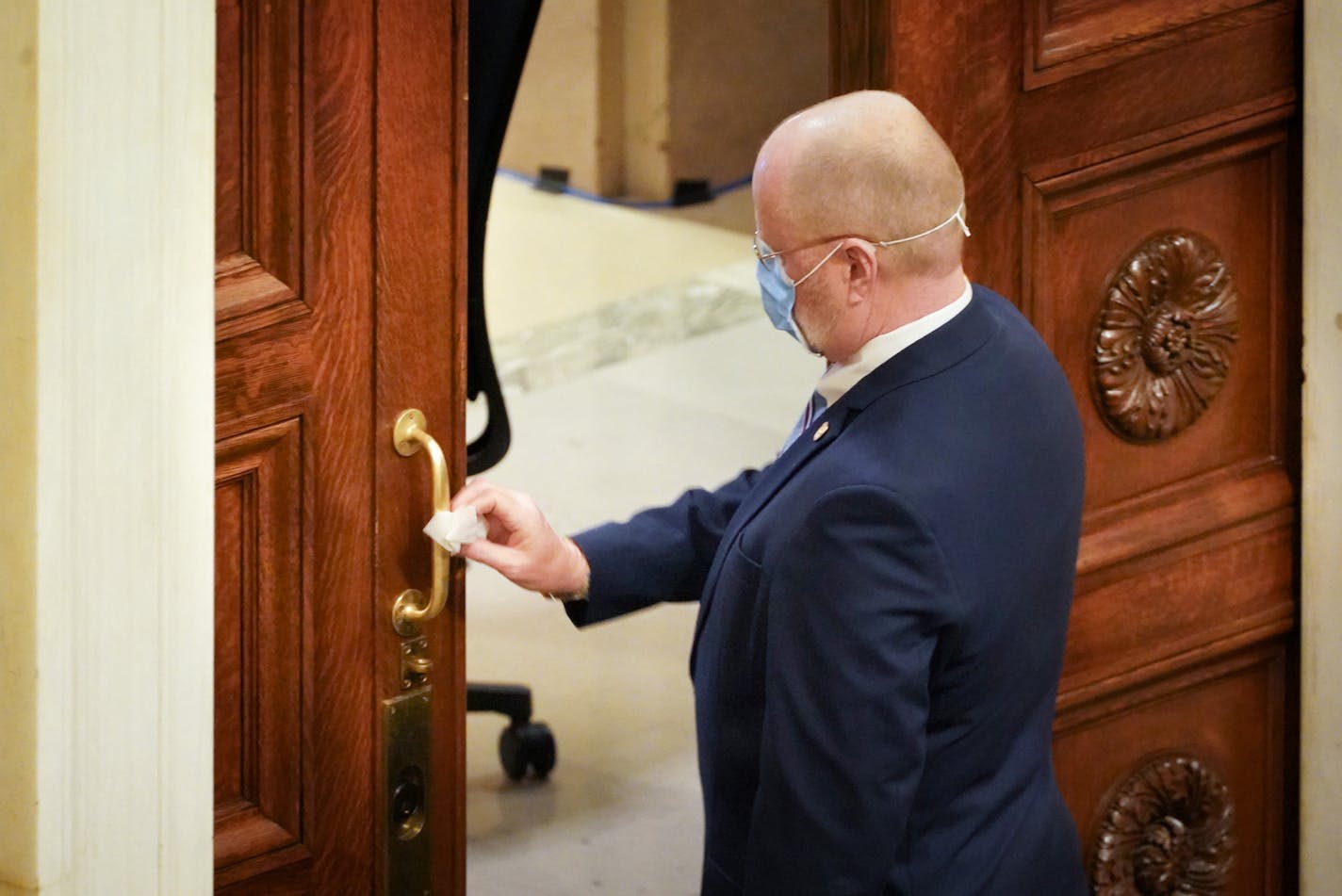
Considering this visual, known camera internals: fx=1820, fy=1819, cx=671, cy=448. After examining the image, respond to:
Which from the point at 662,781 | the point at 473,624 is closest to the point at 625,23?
the point at 473,624

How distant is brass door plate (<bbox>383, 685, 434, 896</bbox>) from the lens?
1815mm

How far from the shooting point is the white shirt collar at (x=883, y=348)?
1.67 m

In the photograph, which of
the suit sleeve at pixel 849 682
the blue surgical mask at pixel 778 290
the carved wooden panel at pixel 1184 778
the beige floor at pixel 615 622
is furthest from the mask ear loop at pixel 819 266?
the beige floor at pixel 615 622

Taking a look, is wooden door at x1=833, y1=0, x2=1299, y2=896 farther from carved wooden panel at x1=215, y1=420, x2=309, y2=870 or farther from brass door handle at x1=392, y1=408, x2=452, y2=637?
carved wooden panel at x1=215, y1=420, x2=309, y2=870

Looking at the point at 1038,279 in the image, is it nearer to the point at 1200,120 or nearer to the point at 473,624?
the point at 1200,120

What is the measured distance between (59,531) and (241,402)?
27 centimetres

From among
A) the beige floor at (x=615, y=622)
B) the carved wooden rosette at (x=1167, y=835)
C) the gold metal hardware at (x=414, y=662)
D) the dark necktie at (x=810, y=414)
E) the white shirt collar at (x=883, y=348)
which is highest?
the white shirt collar at (x=883, y=348)

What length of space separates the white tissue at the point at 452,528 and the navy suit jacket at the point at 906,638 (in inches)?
9.4

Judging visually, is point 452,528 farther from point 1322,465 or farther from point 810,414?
point 1322,465

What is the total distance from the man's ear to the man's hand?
0.40 metres

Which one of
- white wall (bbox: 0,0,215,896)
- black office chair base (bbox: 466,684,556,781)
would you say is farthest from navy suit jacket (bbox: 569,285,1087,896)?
black office chair base (bbox: 466,684,556,781)

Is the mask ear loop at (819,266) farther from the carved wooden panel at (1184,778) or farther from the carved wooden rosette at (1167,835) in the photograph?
the carved wooden rosette at (1167,835)

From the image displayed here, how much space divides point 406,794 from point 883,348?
0.66 m

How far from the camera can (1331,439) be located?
2.36m
